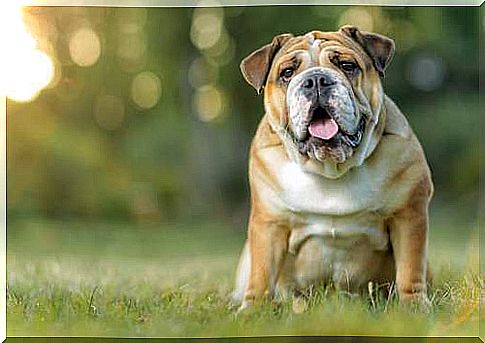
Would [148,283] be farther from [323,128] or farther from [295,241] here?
[323,128]

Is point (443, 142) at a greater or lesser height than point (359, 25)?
lesser

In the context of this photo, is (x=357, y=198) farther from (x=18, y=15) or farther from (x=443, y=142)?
(x=18, y=15)

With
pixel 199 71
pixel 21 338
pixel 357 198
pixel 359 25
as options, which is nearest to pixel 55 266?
pixel 21 338

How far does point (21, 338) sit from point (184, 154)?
78 centimetres

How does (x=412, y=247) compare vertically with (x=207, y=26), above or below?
below

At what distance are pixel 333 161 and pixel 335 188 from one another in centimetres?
9

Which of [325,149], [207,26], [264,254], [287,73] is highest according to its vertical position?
[207,26]

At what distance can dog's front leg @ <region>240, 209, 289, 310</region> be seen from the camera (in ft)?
11.1

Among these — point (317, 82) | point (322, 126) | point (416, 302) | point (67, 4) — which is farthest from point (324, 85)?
point (67, 4)

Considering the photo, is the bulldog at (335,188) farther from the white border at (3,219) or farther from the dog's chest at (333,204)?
the white border at (3,219)

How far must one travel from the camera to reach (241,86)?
3.42 m

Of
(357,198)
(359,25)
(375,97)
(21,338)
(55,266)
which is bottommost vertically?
(21,338)

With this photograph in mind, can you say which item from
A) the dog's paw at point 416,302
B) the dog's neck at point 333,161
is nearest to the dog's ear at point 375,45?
the dog's neck at point 333,161

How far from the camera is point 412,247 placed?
339 centimetres
